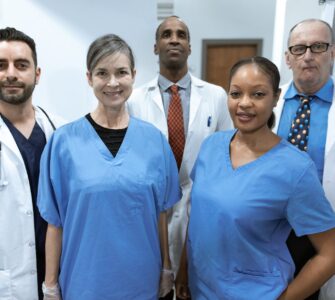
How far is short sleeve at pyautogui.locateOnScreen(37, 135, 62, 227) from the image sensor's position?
987 mm

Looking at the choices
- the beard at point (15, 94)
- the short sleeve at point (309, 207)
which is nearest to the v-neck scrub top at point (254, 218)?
the short sleeve at point (309, 207)

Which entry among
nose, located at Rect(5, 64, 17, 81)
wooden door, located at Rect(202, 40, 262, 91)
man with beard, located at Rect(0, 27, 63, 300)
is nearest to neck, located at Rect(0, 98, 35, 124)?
man with beard, located at Rect(0, 27, 63, 300)

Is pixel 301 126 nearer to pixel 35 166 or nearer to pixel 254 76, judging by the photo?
pixel 254 76

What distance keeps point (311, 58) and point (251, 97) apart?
0.41 m

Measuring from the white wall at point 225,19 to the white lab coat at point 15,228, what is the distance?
332 cm

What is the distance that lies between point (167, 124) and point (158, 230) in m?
0.52

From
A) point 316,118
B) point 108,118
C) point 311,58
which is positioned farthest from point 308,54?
point 108,118

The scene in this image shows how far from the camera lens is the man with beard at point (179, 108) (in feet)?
4.67

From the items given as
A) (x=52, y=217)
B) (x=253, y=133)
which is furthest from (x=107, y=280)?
(x=253, y=133)

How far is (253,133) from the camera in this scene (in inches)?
36.9

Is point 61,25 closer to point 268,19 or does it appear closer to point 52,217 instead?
point 52,217

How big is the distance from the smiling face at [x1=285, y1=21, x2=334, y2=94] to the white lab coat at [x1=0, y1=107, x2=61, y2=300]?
106 centimetres

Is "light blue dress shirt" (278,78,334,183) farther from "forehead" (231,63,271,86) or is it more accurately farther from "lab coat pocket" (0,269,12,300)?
"lab coat pocket" (0,269,12,300)

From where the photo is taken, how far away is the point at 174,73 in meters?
1.49
